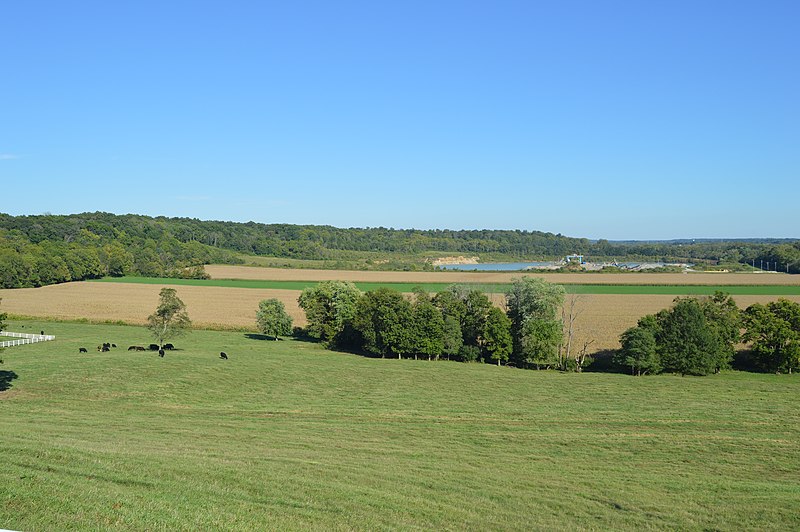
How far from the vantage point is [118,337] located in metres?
65.1

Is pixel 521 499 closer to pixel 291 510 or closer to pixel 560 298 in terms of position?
pixel 291 510

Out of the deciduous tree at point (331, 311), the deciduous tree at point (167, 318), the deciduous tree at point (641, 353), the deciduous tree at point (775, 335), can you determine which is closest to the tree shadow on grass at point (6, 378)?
Answer: the deciduous tree at point (167, 318)

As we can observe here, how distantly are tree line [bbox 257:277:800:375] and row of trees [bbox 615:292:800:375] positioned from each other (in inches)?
3.2

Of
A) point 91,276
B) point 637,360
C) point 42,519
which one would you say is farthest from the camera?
point 91,276

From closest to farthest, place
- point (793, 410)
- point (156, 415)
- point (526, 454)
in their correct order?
1. point (526, 454)
2. point (156, 415)
3. point (793, 410)

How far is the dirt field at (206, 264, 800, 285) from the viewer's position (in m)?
117

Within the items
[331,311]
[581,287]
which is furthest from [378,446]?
[581,287]

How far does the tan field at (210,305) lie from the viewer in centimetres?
7494

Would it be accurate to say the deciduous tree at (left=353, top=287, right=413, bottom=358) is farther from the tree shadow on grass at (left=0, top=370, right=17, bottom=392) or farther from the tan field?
the tree shadow on grass at (left=0, top=370, right=17, bottom=392)

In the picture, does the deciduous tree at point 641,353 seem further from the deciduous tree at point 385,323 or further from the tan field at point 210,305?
the deciduous tree at point 385,323

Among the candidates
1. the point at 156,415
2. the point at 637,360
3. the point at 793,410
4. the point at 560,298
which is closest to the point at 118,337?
the point at 156,415

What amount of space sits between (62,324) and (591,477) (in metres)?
70.4

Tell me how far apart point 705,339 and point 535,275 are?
237 feet

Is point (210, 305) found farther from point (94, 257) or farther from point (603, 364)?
point (603, 364)
